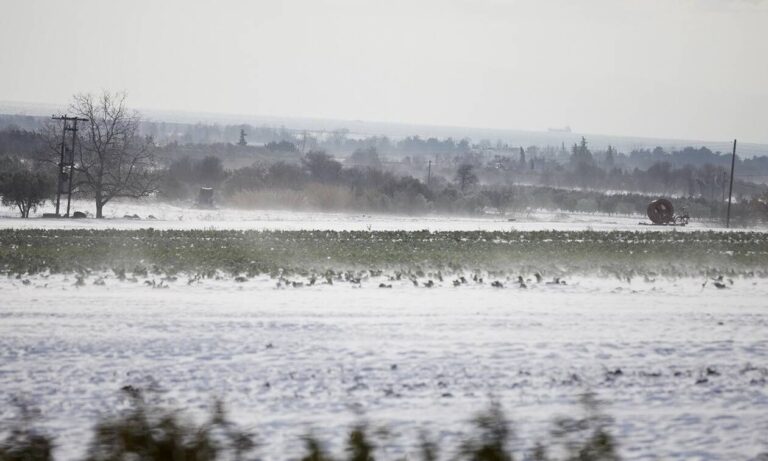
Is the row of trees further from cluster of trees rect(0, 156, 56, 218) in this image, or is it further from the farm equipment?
the farm equipment

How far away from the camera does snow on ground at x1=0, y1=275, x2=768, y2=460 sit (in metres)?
8.82

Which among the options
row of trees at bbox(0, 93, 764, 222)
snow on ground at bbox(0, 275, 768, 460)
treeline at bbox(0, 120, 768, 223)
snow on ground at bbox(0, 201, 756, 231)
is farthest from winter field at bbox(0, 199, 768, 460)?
treeline at bbox(0, 120, 768, 223)

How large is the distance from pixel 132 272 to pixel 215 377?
36.9ft

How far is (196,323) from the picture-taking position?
1408cm

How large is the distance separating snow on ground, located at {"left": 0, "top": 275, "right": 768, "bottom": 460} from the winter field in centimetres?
4

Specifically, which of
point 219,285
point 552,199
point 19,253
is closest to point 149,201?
point 552,199

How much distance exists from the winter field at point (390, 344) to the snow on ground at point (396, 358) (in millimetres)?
40

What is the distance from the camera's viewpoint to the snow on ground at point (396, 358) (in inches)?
347

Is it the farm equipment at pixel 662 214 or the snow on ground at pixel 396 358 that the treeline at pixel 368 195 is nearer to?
the farm equipment at pixel 662 214

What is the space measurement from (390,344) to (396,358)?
0.95 meters

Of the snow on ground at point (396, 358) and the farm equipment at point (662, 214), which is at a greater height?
the farm equipment at point (662, 214)

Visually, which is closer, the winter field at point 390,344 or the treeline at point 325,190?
the winter field at point 390,344

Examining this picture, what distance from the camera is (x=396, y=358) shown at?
11.7m

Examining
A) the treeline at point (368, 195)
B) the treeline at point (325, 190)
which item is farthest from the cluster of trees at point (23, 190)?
the treeline at point (368, 195)
